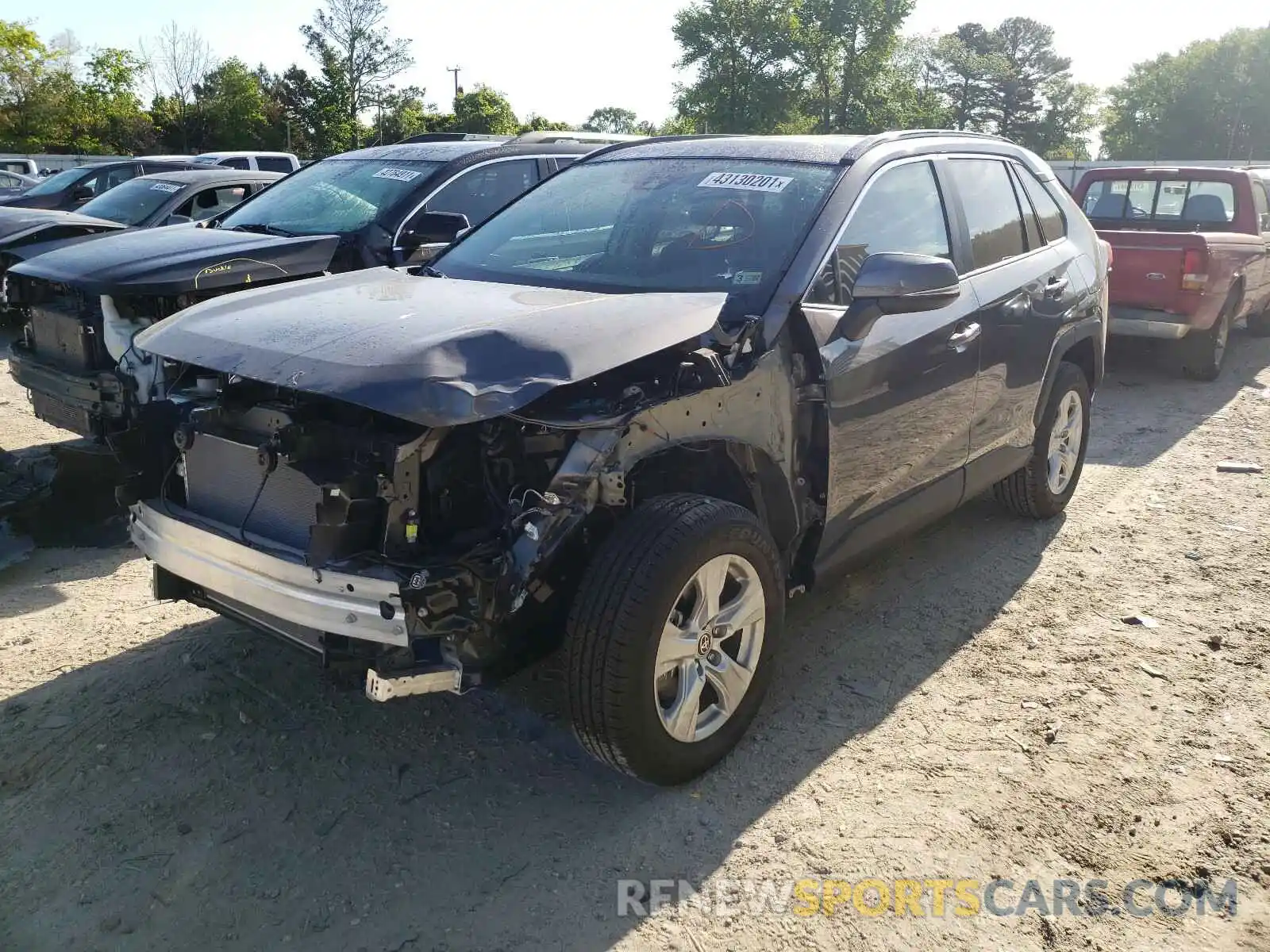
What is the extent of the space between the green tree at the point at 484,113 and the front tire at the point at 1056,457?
155 ft

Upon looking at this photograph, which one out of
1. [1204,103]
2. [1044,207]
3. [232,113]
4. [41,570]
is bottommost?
[41,570]

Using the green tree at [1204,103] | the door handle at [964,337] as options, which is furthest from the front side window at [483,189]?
the green tree at [1204,103]

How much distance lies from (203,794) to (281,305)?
1562 millimetres

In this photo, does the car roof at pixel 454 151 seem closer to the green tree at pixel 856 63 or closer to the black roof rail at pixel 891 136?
the black roof rail at pixel 891 136

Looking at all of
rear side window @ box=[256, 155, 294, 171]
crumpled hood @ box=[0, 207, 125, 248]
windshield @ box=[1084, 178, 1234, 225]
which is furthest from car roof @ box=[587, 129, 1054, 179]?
rear side window @ box=[256, 155, 294, 171]

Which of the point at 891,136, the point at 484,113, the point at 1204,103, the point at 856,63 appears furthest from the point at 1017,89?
the point at 891,136

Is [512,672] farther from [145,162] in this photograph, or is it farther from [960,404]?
[145,162]

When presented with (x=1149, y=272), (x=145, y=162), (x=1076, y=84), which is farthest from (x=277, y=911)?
(x=1076, y=84)

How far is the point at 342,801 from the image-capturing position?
3.12 meters

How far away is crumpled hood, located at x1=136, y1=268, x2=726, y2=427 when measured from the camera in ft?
8.54

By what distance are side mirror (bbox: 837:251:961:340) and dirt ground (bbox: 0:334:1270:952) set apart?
1.38 m

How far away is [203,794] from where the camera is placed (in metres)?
3.14

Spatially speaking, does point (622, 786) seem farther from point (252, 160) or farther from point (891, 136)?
point (252, 160)

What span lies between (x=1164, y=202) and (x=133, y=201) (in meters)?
9.97
